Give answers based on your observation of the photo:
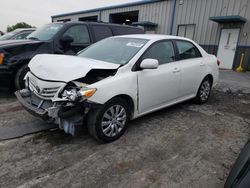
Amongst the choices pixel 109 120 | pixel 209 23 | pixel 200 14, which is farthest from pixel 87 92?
pixel 200 14

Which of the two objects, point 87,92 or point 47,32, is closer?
point 87,92

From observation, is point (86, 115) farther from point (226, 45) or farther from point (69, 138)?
point (226, 45)

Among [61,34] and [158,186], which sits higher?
[61,34]

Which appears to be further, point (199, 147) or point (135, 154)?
point (199, 147)

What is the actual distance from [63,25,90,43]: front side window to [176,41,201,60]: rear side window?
2.67m

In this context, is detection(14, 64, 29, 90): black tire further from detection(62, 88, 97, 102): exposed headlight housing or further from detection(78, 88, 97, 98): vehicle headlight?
detection(78, 88, 97, 98): vehicle headlight

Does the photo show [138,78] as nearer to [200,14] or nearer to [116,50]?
[116,50]

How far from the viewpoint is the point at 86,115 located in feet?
9.70

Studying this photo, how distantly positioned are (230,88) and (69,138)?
5546 millimetres

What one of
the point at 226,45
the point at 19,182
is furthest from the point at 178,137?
the point at 226,45

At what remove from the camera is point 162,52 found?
13.0 ft

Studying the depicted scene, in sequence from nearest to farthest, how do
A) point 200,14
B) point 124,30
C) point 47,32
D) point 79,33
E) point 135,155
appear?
point 135,155
point 47,32
point 79,33
point 124,30
point 200,14

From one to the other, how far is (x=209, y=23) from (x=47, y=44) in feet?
33.3

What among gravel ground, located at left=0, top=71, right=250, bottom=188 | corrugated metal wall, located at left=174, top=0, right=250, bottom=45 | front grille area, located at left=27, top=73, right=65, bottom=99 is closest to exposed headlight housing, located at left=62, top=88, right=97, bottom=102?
front grille area, located at left=27, top=73, right=65, bottom=99
